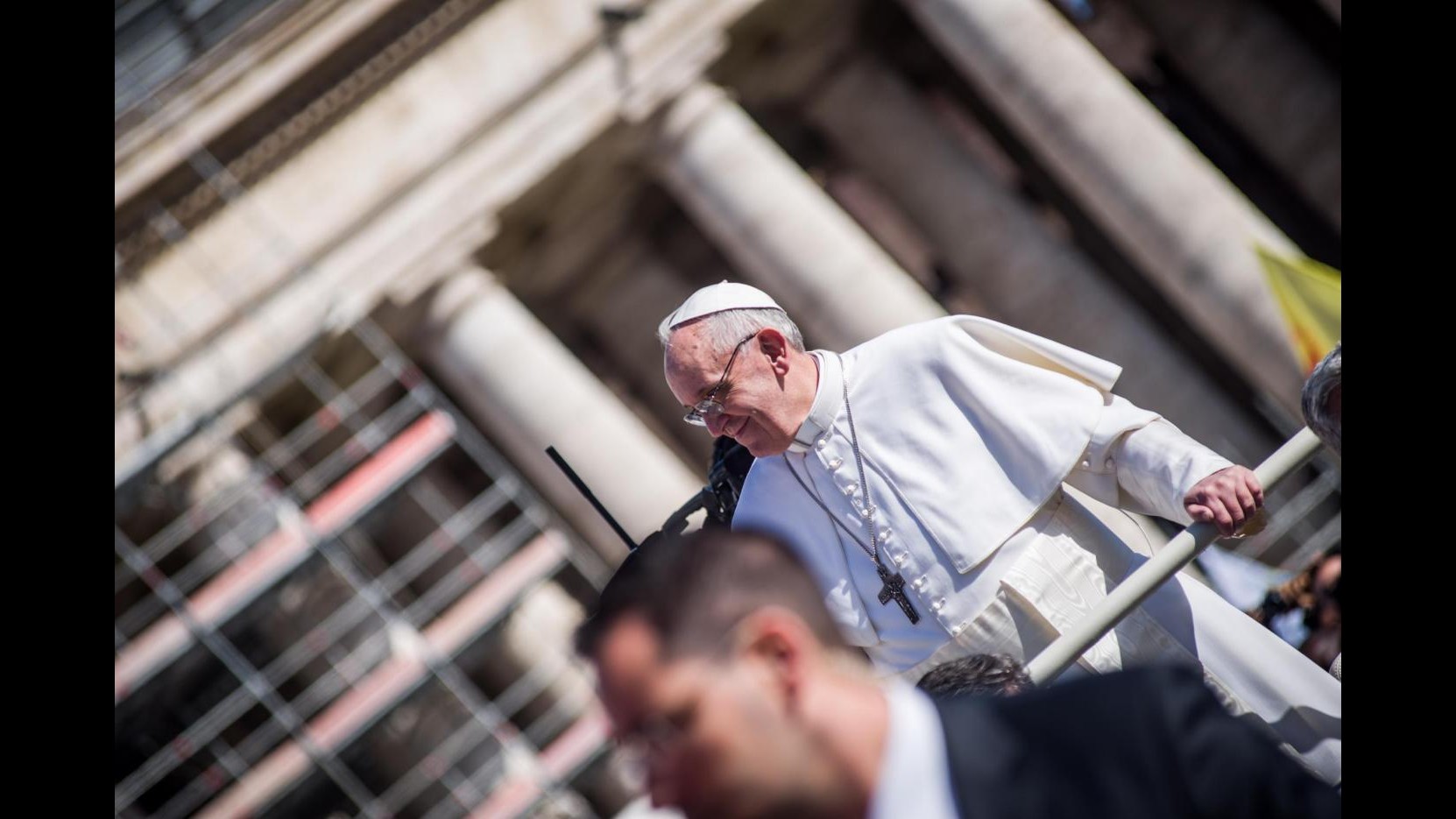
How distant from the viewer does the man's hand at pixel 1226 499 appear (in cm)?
231

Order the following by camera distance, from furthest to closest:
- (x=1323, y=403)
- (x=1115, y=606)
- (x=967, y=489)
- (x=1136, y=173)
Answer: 1. (x=1136, y=173)
2. (x=967, y=489)
3. (x=1323, y=403)
4. (x=1115, y=606)

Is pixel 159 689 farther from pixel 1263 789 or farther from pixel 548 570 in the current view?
pixel 1263 789

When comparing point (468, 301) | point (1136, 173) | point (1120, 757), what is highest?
point (468, 301)

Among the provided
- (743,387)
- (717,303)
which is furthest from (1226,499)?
(717,303)

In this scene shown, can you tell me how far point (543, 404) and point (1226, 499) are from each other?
604 cm

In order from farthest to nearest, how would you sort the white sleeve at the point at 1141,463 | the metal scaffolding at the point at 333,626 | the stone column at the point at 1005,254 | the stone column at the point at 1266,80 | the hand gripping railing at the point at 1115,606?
the stone column at the point at 1266,80 < the stone column at the point at 1005,254 < the metal scaffolding at the point at 333,626 < the white sleeve at the point at 1141,463 < the hand gripping railing at the point at 1115,606

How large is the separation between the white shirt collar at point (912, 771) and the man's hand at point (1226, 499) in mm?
1168

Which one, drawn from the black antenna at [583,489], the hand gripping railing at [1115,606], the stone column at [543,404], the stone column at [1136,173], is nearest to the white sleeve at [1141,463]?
the hand gripping railing at [1115,606]

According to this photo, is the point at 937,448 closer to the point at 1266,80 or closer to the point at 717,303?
the point at 717,303

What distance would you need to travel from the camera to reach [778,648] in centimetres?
130

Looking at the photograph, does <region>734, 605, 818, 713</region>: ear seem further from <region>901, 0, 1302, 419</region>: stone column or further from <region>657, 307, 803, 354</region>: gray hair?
<region>901, 0, 1302, 419</region>: stone column

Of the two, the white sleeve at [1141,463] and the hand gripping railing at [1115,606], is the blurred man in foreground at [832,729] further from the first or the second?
the white sleeve at [1141,463]

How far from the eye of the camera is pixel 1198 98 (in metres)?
9.61
